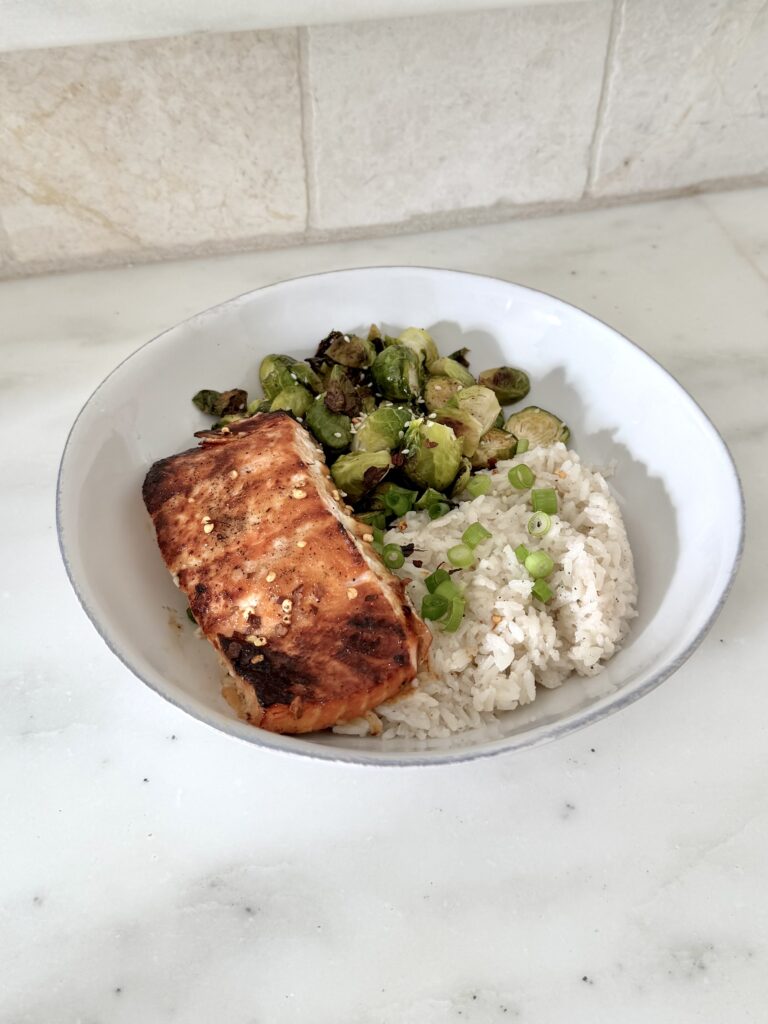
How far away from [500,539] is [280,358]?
86 cm

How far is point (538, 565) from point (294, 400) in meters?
0.86

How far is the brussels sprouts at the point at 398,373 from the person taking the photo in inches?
99.9

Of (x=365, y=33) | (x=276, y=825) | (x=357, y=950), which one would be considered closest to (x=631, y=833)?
(x=357, y=950)

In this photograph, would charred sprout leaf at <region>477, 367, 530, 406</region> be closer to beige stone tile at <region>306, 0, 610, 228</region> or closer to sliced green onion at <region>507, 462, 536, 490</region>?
sliced green onion at <region>507, 462, 536, 490</region>

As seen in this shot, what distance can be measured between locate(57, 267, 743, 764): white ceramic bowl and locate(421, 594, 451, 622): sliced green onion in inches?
11.3

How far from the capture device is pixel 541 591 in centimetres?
212

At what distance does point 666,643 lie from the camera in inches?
75.3

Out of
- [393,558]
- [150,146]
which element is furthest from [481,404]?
[150,146]

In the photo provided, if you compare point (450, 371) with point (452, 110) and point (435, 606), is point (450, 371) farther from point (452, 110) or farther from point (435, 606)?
point (452, 110)

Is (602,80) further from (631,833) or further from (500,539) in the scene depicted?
(631,833)

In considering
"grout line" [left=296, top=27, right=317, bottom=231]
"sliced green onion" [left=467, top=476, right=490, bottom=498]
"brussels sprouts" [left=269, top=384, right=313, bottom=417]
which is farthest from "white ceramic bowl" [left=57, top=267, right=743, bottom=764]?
"grout line" [left=296, top=27, right=317, bottom=231]

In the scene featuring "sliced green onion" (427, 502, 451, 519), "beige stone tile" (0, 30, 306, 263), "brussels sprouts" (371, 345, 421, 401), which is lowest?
"sliced green onion" (427, 502, 451, 519)

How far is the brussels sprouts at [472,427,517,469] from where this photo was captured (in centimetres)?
252

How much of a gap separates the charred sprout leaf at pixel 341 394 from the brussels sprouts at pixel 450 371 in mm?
241
